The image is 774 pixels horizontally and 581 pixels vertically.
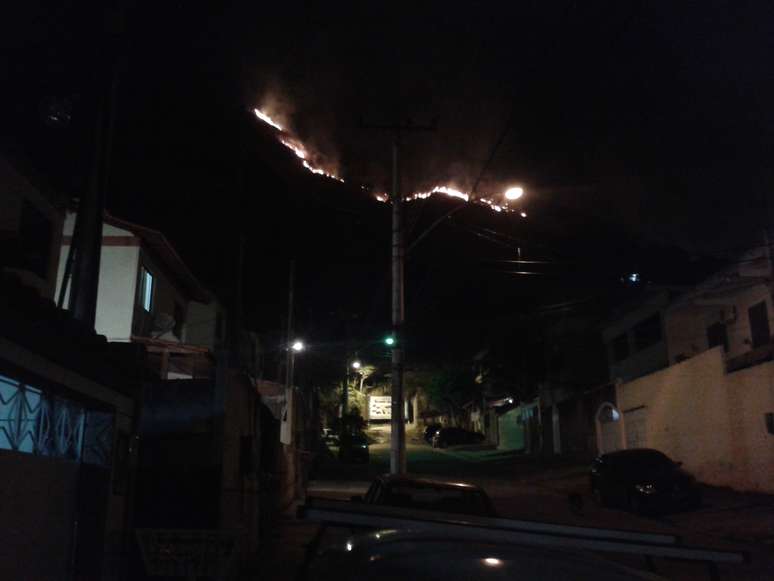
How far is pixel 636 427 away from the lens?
29188mm

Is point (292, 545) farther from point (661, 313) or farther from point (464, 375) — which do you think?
point (464, 375)

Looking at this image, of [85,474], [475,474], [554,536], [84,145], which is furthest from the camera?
[475,474]

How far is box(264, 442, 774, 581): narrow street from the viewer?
11.1 meters

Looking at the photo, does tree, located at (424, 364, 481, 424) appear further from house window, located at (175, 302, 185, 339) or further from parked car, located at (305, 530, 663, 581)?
parked car, located at (305, 530, 663, 581)

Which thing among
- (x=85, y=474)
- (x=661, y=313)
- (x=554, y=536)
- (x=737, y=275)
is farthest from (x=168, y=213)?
(x=554, y=536)

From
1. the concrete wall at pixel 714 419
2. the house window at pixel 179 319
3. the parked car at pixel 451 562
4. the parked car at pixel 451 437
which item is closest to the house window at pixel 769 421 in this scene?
the concrete wall at pixel 714 419

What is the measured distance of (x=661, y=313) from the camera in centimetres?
3012

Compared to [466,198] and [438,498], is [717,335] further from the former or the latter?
[438,498]

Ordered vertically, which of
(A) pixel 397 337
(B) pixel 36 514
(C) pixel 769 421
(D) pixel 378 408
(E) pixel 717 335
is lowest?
(B) pixel 36 514

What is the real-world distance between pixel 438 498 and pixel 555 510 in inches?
511

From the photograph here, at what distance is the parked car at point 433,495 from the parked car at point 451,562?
6.42 meters

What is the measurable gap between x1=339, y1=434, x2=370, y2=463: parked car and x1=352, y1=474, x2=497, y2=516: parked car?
3039 centimetres

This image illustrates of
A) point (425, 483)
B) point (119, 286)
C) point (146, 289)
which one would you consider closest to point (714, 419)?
point (425, 483)

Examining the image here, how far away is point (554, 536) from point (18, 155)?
15330mm
